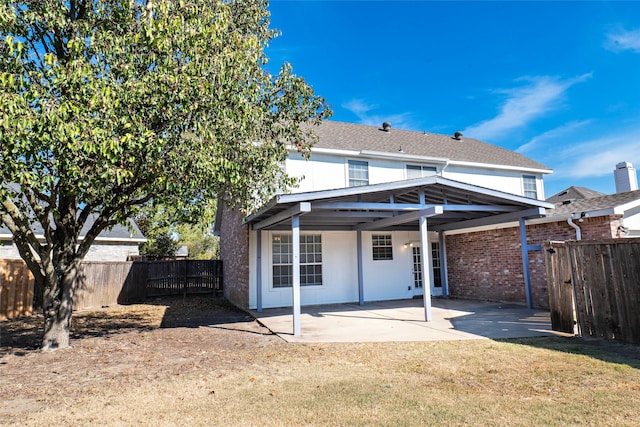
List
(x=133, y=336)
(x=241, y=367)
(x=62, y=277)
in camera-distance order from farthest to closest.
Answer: (x=133, y=336), (x=62, y=277), (x=241, y=367)

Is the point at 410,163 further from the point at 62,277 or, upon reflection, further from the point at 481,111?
the point at 62,277

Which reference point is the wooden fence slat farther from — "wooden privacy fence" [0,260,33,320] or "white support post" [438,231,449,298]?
"wooden privacy fence" [0,260,33,320]

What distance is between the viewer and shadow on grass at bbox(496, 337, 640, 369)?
5603mm

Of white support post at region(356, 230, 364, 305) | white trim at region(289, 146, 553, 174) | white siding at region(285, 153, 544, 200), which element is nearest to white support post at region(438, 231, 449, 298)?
white siding at region(285, 153, 544, 200)

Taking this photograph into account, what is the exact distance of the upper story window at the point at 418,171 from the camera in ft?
50.8

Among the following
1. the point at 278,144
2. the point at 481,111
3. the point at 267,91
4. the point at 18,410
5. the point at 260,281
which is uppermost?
the point at 481,111

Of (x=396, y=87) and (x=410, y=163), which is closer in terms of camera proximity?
(x=410, y=163)

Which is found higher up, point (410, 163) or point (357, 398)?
point (410, 163)

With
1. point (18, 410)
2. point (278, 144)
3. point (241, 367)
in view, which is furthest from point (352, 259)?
point (18, 410)

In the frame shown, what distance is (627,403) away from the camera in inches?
158

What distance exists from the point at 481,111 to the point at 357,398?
20.9 metres

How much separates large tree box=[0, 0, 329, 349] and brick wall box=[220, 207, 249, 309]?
4860mm

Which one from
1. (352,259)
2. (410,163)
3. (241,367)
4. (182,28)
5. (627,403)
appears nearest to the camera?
(627,403)

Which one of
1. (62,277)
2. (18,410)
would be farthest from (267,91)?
(18,410)
